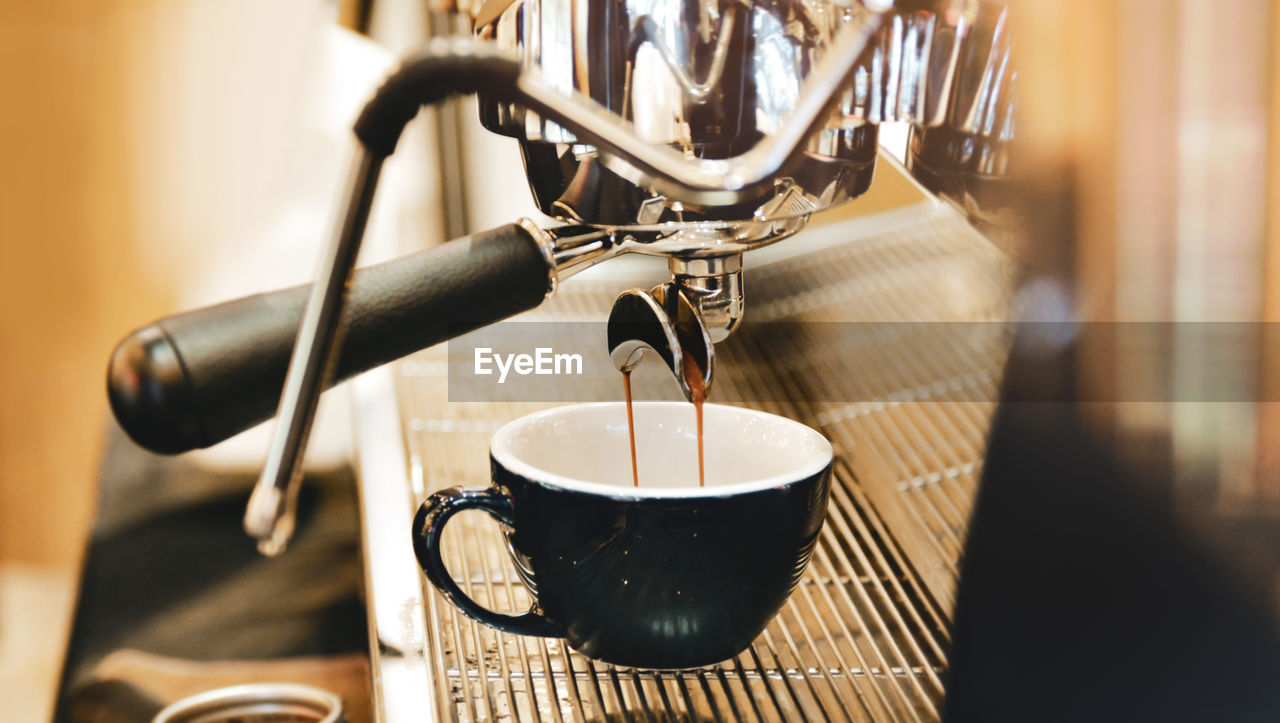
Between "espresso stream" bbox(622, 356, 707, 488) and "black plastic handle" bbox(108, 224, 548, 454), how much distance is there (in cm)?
5

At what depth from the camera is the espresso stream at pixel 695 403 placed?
0.29 m

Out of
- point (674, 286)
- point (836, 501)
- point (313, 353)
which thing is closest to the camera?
point (313, 353)

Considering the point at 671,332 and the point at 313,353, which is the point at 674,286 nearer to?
the point at 671,332

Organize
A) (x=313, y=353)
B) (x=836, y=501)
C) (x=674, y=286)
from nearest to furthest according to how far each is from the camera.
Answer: (x=313, y=353) < (x=674, y=286) < (x=836, y=501)

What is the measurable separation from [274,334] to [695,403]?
0.43 feet

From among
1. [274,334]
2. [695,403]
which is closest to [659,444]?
[695,403]

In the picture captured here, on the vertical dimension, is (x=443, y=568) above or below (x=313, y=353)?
below

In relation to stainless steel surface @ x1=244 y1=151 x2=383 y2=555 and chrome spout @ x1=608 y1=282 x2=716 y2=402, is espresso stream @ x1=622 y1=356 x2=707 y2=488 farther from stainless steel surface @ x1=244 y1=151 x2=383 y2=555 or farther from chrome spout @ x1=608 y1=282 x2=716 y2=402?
stainless steel surface @ x1=244 y1=151 x2=383 y2=555

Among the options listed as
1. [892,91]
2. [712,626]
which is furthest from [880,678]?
[892,91]

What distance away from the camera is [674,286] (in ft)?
0.99

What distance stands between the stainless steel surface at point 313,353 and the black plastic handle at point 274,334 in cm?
4

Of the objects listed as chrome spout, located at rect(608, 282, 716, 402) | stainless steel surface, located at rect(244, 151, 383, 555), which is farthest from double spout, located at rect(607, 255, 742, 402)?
stainless steel surface, located at rect(244, 151, 383, 555)

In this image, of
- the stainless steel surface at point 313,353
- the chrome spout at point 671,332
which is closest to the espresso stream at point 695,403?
the chrome spout at point 671,332

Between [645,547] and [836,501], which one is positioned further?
[836,501]
